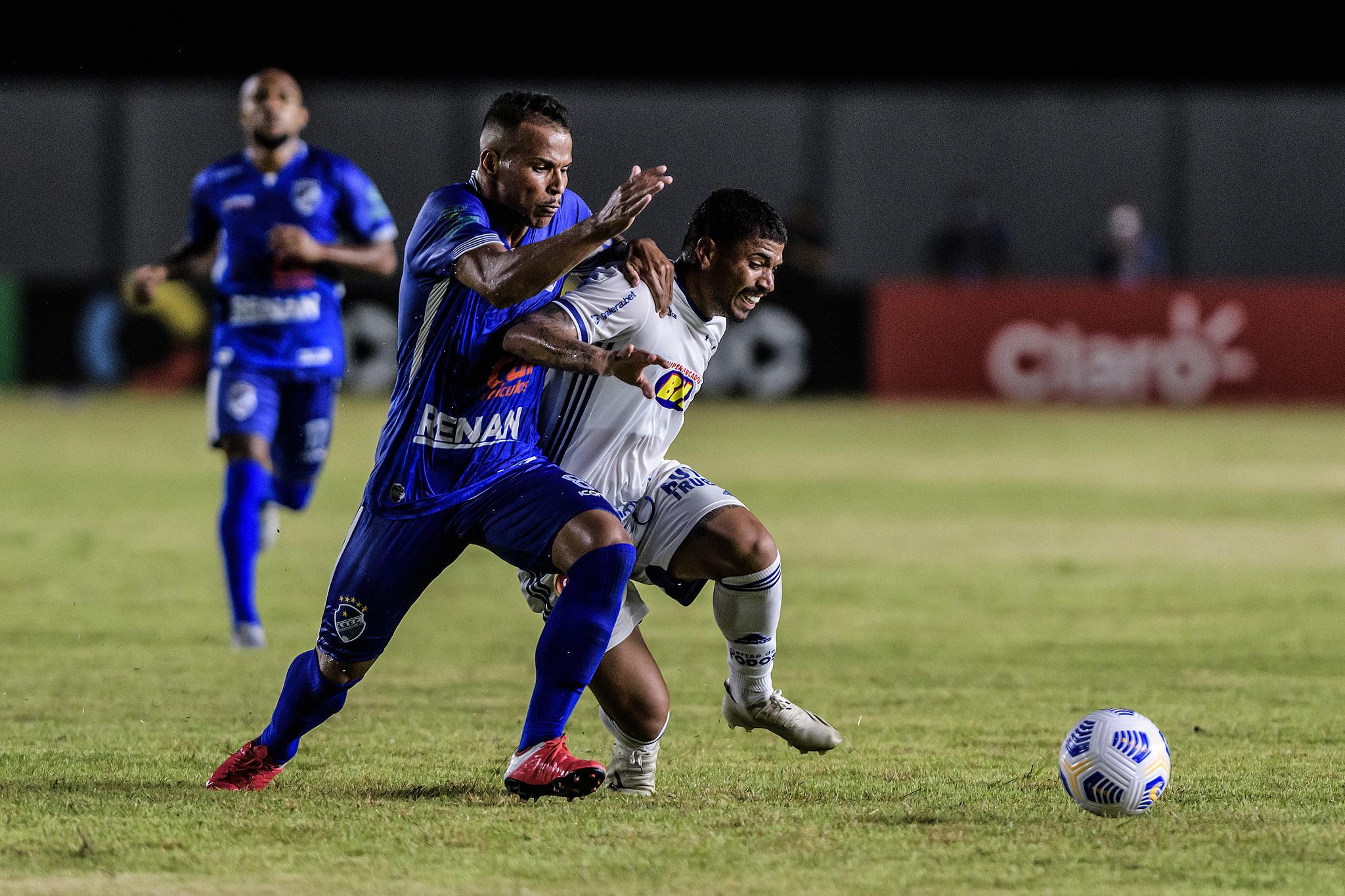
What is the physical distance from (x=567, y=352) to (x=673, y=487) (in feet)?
2.57

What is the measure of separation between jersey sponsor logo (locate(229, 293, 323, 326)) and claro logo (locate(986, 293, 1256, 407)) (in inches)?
591

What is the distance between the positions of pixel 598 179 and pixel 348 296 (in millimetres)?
6636

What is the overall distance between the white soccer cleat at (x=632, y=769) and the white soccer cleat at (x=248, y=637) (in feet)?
9.94

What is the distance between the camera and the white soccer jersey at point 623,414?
5594 mm

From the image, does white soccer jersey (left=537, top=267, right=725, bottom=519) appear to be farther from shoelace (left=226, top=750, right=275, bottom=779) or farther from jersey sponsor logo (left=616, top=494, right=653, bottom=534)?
shoelace (left=226, top=750, right=275, bottom=779)

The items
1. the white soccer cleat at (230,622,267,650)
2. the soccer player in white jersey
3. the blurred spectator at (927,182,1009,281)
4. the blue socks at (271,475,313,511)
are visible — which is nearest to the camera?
the soccer player in white jersey

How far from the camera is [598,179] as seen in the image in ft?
94.4

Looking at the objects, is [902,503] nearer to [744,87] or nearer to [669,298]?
[669,298]

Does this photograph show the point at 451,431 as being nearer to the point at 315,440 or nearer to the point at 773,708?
the point at 773,708

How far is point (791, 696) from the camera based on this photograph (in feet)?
22.7

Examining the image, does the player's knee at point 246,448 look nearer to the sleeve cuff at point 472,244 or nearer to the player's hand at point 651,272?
the player's hand at point 651,272

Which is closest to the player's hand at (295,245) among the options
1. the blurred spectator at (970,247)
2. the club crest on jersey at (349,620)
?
the club crest on jersey at (349,620)

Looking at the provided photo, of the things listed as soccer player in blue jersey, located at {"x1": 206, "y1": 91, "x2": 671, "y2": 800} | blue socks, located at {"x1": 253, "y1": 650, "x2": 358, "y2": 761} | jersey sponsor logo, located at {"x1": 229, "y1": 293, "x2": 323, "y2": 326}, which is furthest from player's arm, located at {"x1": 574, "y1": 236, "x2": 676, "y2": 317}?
jersey sponsor logo, located at {"x1": 229, "y1": 293, "x2": 323, "y2": 326}

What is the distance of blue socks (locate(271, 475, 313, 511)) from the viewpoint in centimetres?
870
